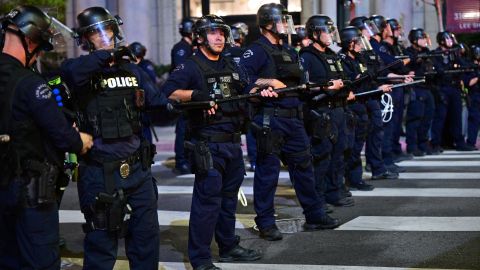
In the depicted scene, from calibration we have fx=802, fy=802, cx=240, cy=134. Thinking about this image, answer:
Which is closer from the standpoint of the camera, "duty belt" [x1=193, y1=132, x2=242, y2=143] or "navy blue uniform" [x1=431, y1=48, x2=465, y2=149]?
"duty belt" [x1=193, y1=132, x2=242, y2=143]

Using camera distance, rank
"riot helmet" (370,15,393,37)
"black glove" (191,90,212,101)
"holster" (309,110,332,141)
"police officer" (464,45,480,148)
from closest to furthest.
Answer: "black glove" (191,90,212,101) → "holster" (309,110,332,141) → "riot helmet" (370,15,393,37) → "police officer" (464,45,480,148)

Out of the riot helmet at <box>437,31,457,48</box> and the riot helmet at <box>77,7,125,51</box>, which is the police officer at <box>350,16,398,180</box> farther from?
the riot helmet at <box>77,7,125,51</box>

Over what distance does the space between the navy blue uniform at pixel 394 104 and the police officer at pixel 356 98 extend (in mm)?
1394

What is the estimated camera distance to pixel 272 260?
6.46 m

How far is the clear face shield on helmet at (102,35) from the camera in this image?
16.9 ft

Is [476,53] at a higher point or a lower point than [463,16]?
lower

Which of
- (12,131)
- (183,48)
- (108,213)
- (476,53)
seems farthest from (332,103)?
(476,53)

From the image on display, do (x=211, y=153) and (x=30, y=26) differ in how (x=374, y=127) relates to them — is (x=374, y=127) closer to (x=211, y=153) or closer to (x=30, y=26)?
(x=211, y=153)

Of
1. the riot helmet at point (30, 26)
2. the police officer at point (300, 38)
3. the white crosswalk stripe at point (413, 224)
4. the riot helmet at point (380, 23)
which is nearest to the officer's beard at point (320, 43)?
the white crosswalk stripe at point (413, 224)

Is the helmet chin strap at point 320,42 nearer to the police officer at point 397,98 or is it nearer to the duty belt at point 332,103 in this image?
the duty belt at point 332,103

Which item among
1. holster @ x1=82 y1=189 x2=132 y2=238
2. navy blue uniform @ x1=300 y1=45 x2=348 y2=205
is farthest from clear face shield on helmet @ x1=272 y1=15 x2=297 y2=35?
holster @ x1=82 y1=189 x2=132 y2=238

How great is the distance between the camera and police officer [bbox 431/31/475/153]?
13.6m

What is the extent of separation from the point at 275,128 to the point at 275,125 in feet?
0.10

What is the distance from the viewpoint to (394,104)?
466 inches
